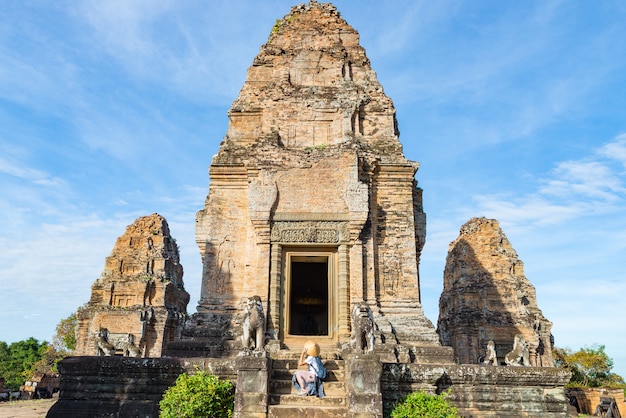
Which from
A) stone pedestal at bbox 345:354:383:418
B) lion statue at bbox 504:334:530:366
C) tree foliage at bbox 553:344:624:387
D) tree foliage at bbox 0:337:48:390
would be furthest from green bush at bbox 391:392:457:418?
tree foliage at bbox 0:337:48:390

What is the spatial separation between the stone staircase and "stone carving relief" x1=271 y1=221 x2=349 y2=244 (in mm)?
3418

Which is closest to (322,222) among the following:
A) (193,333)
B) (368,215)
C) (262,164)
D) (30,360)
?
(368,215)

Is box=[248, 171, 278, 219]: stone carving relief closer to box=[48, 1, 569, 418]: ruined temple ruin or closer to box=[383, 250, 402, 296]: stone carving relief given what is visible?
box=[48, 1, 569, 418]: ruined temple ruin

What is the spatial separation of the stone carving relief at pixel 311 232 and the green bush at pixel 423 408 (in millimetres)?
4641

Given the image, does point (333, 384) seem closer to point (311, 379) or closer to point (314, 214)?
point (311, 379)

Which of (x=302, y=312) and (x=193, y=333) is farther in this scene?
(x=302, y=312)

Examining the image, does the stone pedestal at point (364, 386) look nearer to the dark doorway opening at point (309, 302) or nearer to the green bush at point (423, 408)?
the green bush at point (423, 408)

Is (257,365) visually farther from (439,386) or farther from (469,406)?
(469,406)

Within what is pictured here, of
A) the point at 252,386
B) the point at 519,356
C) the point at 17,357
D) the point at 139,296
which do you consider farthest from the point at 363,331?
the point at 17,357

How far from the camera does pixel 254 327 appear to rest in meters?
9.47

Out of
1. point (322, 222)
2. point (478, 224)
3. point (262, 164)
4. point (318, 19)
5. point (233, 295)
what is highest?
point (318, 19)

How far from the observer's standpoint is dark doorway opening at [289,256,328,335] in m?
18.4

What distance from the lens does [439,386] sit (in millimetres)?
9328

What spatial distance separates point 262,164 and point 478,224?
17131 millimetres
